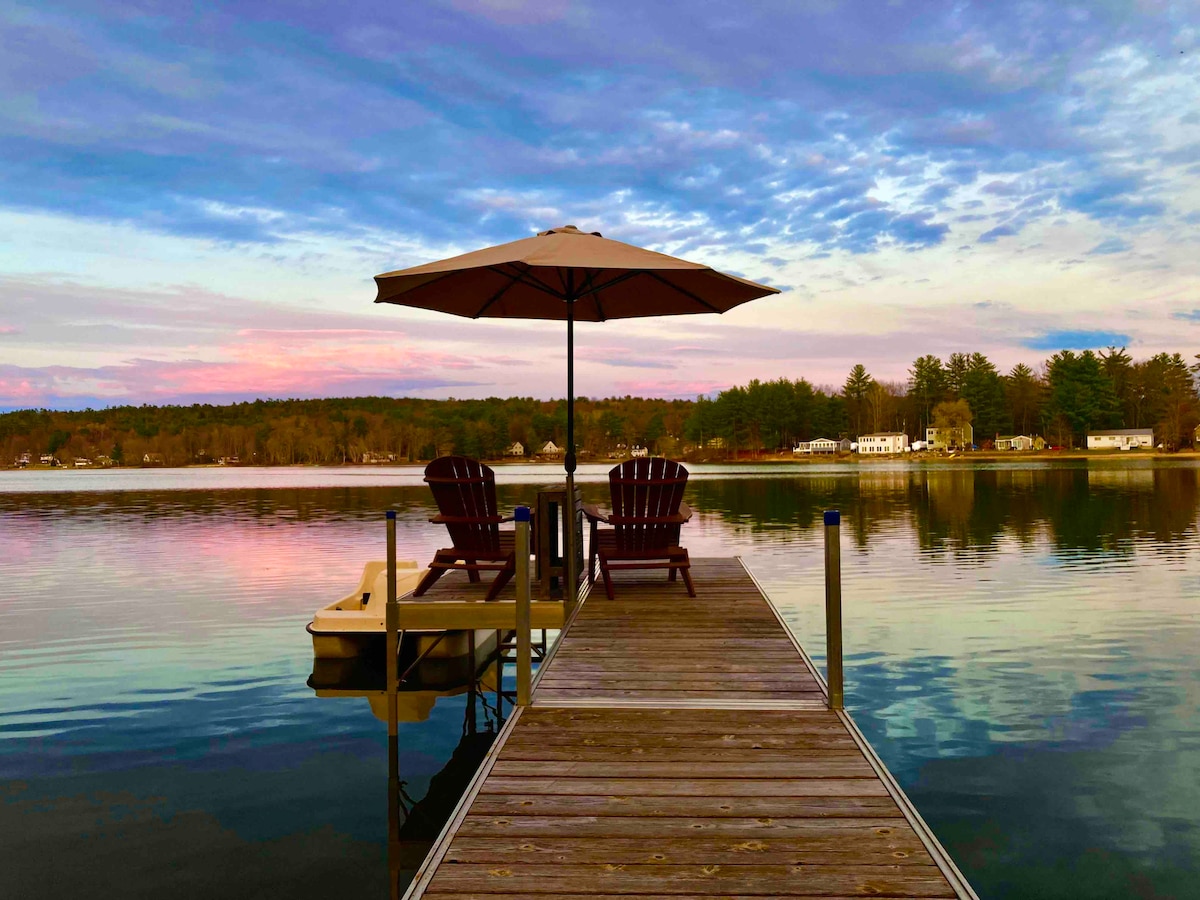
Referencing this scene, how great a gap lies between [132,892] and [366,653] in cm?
298

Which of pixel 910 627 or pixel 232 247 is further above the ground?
pixel 232 247

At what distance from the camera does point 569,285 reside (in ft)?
21.9

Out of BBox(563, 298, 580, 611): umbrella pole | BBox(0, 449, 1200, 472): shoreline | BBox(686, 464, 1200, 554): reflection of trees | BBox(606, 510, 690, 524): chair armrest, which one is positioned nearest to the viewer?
BBox(563, 298, 580, 611): umbrella pole

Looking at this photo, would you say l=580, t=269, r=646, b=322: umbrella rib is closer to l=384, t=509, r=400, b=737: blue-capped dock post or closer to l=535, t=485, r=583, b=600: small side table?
l=535, t=485, r=583, b=600: small side table

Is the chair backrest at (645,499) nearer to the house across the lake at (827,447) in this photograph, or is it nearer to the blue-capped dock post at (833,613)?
the blue-capped dock post at (833,613)

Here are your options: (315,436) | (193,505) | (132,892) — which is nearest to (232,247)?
(193,505)

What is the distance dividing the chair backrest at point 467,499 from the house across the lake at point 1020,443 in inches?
4228

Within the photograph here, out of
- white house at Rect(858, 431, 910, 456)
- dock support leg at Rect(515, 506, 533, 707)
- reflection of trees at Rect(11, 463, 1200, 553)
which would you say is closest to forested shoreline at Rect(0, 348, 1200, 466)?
white house at Rect(858, 431, 910, 456)

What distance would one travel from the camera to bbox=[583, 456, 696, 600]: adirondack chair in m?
6.46

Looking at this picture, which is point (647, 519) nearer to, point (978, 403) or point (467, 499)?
point (467, 499)

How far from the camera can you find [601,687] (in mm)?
4176

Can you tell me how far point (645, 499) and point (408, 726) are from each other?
265cm

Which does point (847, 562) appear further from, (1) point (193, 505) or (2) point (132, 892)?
(1) point (193, 505)

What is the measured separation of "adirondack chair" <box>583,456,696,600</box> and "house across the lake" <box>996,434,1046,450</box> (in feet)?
350
